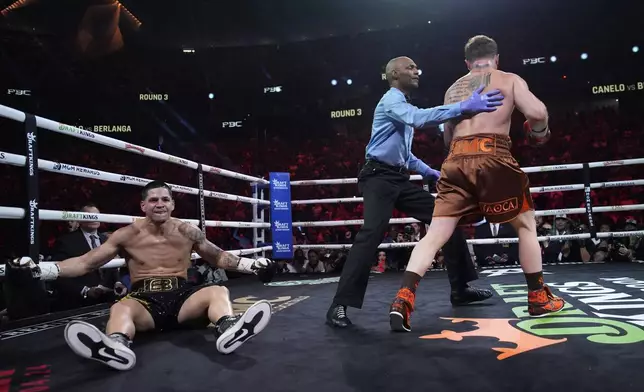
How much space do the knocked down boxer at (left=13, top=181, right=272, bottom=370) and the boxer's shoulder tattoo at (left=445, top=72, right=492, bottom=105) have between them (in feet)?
3.46

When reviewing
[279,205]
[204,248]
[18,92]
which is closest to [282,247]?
[279,205]

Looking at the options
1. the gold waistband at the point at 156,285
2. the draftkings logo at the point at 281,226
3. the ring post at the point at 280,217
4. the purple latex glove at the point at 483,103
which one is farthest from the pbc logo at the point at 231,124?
the purple latex glove at the point at 483,103

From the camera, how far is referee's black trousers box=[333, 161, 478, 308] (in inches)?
82.0

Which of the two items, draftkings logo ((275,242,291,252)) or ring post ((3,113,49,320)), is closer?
ring post ((3,113,49,320))

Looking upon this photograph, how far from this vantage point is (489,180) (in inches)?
74.3

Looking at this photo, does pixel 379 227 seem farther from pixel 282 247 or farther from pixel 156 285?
pixel 282 247

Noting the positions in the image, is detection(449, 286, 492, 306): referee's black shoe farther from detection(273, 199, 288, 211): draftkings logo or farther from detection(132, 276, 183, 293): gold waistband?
detection(273, 199, 288, 211): draftkings logo

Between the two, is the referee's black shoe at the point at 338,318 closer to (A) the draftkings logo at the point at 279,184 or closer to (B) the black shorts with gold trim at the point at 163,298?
(B) the black shorts with gold trim at the point at 163,298

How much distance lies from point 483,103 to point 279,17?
12.2 meters

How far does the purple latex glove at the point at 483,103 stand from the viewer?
1.84 m

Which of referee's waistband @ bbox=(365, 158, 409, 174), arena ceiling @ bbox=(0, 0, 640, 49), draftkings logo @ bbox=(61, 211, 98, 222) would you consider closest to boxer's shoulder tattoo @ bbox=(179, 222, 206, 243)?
draftkings logo @ bbox=(61, 211, 98, 222)

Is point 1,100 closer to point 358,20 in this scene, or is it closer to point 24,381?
point 358,20

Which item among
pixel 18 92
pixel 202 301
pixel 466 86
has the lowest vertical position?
pixel 202 301

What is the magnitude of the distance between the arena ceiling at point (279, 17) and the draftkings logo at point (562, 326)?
1081cm
